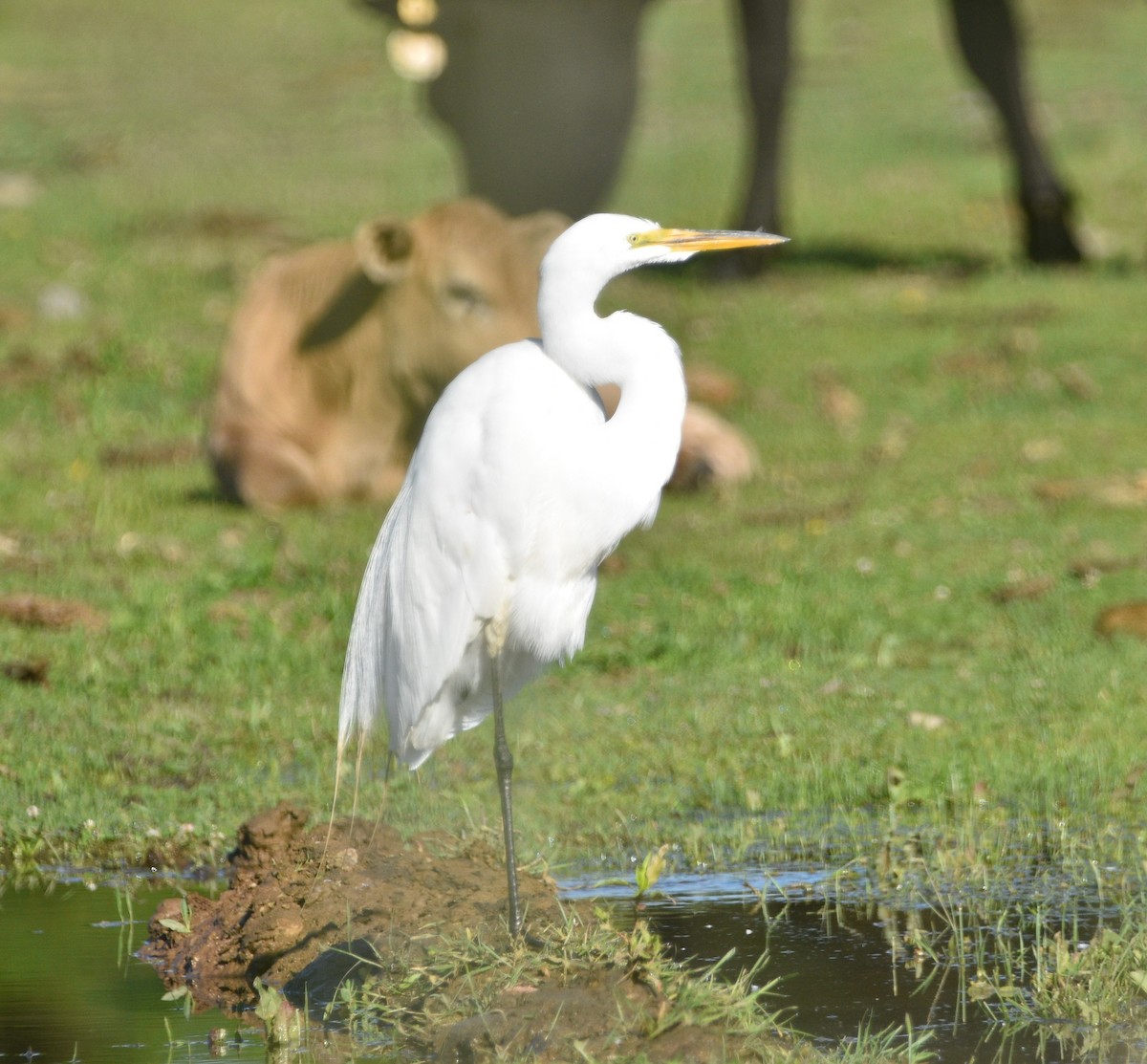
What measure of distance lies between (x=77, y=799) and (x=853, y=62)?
16.4 metres

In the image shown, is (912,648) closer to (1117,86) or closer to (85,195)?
(85,195)

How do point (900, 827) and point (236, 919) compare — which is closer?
point (236, 919)

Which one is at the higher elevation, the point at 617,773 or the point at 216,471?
the point at 617,773

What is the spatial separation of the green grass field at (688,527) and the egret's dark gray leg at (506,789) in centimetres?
26

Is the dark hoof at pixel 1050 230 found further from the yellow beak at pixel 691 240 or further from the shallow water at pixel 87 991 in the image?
the shallow water at pixel 87 991

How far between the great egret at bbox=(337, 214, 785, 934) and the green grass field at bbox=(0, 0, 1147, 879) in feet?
1.30

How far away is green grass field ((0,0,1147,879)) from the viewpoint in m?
5.34

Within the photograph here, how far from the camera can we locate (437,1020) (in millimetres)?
3715

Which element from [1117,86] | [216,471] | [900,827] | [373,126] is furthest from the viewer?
[1117,86]

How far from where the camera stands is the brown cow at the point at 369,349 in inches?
324

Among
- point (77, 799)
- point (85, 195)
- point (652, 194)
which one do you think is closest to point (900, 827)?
point (77, 799)

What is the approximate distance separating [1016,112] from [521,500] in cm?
868

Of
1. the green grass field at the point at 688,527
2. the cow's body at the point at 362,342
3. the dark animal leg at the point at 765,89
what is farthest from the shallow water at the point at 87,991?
the dark animal leg at the point at 765,89

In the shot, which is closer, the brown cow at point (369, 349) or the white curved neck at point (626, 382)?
the white curved neck at point (626, 382)
